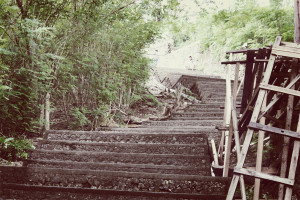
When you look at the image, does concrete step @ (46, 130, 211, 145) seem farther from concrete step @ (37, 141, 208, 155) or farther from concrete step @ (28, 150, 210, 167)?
concrete step @ (28, 150, 210, 167)

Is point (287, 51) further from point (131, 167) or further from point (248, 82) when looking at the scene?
point (131, 167)

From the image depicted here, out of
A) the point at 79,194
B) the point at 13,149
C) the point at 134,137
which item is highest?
the point at 134,137

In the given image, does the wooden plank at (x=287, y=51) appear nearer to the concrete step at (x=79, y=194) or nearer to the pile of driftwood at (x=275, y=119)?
the pile of driftwood at (x=275, y=119)

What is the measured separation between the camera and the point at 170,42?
21.4m

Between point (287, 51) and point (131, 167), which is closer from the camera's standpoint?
point (287, 51)

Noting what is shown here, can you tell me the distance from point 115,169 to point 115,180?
1.17 feet

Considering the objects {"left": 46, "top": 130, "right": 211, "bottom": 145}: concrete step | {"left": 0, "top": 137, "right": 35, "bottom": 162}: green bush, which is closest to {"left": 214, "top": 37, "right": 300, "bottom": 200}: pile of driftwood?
{"left": 46, "top": 130, "right": 211, "bottom": 145}: concrete step

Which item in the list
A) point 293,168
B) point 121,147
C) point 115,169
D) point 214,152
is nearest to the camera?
point 293,168

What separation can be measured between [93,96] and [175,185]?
3581 mm

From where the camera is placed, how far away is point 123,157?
365 centimetres

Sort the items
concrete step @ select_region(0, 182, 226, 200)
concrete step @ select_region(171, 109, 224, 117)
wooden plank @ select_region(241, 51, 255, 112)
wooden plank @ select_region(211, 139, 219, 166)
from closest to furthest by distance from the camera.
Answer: concrete step @ select_region(0, 182, 226, 200) → wooden plank @ select_region(241, 51, 255, 112) → wooden plank @ select_region(211, 139, 219, 166) → concrete step @ select_region(171, 109, 224, 117)

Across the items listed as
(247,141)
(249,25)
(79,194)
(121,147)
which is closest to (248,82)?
(247,141)

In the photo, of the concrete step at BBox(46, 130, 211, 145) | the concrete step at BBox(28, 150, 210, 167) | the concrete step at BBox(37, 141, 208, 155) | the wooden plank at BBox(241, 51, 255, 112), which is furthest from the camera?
the concrete step at BBox(46, 130, 211, 145)

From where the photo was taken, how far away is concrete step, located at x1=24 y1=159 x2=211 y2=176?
3.23 m
